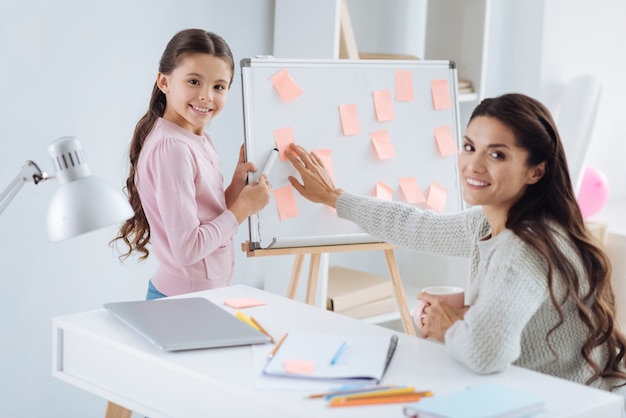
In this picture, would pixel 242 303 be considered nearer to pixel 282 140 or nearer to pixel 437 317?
pixel 437 317

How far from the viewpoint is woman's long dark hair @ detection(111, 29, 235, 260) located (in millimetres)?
2164

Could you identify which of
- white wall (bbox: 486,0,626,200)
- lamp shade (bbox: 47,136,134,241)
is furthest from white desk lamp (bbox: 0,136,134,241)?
white wall (bbox: 486,0,626,200)

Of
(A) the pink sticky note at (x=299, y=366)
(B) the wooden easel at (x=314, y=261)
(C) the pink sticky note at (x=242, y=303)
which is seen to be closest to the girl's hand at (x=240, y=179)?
(B) the wooden easel at (x=314, y=261)

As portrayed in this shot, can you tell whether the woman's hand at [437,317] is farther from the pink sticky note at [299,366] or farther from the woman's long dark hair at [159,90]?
the woman's long dark hair at [159,90]

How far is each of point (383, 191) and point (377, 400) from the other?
1190 mm

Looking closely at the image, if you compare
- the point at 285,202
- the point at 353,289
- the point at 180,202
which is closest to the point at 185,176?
the point at 180,202

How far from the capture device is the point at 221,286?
2262mm

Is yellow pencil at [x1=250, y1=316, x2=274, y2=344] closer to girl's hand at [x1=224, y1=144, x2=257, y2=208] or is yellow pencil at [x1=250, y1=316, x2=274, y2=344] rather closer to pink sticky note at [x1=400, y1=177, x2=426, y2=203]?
girl's hand at [x1=224, y1=144, x2=257, y2=208]

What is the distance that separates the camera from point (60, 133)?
252cm

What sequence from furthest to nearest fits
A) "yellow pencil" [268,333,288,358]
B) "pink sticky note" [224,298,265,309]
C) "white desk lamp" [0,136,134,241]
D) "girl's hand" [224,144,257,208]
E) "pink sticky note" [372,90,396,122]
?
"pink sticky note" [372,90,396,122]
"girl's hand" [224,144,257,208]
"pink sticky note" [224,298,265,309]
"yellow pencil" [268,333,288,358]
"white desk lamp" [0,136,134,241]

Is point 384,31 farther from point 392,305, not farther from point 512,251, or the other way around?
point 512,251

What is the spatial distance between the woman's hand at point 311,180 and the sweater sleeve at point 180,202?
34cm

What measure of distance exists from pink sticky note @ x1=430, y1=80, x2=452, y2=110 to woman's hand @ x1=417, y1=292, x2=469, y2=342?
3.23 feet

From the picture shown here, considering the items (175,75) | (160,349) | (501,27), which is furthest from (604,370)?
(501,27)
